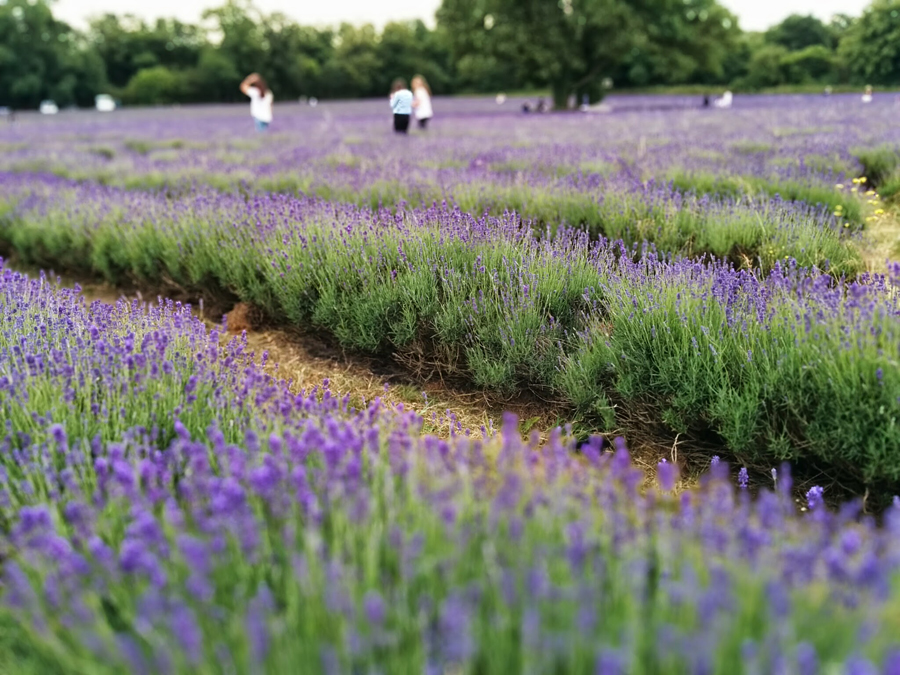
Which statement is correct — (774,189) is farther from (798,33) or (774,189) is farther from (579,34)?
(798,33)

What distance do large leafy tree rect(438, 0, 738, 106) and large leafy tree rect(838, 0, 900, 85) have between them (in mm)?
20478

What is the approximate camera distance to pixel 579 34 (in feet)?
71.1

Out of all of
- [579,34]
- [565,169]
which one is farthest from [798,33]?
[565,169]

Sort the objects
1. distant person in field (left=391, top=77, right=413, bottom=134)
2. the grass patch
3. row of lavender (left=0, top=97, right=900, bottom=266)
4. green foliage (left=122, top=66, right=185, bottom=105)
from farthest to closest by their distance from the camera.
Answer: green foliage (left=122, top=66, right=185, bottom=105) < distant person in field (left=391, top=77, right=413, bottom=134) < the grass patch < row of lavender (left=0, top=97, right=900, bottom=266)

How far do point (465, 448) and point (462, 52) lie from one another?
25618 mm

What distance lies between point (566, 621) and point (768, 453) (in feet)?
6.07

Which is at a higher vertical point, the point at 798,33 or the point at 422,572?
the point at 798,33

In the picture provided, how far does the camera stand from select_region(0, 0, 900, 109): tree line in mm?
22656

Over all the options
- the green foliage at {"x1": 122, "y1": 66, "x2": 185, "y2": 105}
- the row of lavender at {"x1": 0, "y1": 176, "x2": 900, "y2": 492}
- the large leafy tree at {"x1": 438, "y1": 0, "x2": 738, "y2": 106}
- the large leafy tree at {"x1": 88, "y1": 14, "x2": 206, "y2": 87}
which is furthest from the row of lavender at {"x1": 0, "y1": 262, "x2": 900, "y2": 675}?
the large leafy tree at {"x1": 88, "y1": 14, "x2": 206, "y2": 87}

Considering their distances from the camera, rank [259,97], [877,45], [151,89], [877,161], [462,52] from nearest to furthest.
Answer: [877,161], [259,97], [462,52], [877,45], [151,89]

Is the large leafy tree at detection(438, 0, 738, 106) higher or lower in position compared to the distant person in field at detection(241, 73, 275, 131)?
higher

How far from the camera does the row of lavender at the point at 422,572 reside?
3.14 feet

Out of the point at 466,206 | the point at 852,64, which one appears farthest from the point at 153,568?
the point at 852,64

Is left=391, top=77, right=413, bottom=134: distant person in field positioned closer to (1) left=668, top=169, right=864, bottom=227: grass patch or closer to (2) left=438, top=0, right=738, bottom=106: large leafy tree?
(1) left=668, top=169, right=864, bottom=227: grass patch
